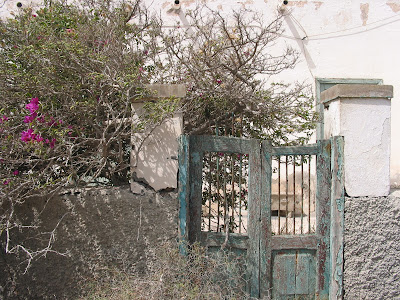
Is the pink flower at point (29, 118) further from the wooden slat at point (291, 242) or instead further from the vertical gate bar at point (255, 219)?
the wooden slat at point (291, 242)

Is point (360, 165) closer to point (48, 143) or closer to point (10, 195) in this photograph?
point (48, 143)

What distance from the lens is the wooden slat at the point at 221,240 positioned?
11.5 feet

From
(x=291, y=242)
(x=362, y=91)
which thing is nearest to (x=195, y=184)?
(x=291, y=242)

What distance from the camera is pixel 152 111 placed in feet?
11.2

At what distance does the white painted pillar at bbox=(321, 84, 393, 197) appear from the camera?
3.58 m

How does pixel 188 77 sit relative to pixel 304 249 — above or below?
A: above

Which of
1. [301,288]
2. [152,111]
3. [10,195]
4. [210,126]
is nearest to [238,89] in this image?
[210,126]

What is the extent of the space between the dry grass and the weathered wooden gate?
11 cm

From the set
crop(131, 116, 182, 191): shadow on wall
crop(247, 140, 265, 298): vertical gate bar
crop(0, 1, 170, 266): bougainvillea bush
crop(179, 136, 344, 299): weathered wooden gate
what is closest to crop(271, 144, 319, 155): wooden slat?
crop(179, 136, 344, 299): weathered wooden gate

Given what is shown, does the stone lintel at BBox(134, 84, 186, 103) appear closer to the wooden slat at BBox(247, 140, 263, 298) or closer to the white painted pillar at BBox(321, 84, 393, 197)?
the wooden slat at BBox(247, 140, 263, 298)

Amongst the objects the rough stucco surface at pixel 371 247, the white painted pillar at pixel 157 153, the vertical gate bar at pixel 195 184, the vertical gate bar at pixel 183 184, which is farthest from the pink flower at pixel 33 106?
the rough stucco surface at pixel 371 247

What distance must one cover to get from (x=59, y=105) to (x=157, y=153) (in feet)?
2.95

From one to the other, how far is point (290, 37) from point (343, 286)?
180 inches

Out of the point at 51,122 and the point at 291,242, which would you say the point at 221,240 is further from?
the point at 51,122
